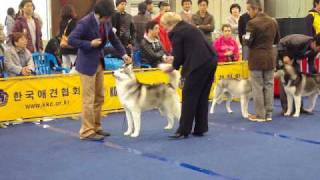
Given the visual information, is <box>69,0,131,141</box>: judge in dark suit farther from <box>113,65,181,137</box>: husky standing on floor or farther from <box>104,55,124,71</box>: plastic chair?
<box>104,55,124,71</box>: plastic chair

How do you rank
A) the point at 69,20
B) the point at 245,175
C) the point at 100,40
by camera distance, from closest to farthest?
the point at 245,175 → the point at 100,40 → the point at 69,20

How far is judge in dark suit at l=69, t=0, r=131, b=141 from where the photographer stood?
5.94 metres

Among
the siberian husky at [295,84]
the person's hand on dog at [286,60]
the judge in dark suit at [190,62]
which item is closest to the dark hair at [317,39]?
the siberian husky at [295,84]

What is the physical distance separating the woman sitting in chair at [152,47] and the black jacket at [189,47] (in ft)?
8.64

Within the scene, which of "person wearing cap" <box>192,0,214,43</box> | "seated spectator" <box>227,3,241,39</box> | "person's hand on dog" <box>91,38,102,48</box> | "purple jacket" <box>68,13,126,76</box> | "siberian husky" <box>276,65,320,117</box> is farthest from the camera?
"seated spectator" <box>227,3,241,39</box>

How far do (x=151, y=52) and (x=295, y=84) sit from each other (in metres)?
2.55

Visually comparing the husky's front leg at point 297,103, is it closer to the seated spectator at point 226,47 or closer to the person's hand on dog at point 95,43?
the seated spectator at point 226,47

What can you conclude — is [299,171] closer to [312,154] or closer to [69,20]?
[312,154]

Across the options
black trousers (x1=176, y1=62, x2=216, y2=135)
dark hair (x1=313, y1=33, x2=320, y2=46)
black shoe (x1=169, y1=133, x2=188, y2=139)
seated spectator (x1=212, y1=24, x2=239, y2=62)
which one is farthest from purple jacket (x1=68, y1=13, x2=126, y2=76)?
seated spectator (x1=212, y1=24, x2=239, y2=62)

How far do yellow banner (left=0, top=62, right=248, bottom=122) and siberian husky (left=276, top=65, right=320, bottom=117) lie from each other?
2407 millimetres

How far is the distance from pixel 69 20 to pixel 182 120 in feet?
10.3

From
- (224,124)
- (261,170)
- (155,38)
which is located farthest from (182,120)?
(155,38)

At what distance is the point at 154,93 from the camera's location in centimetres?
649

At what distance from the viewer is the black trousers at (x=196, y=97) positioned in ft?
19.9
